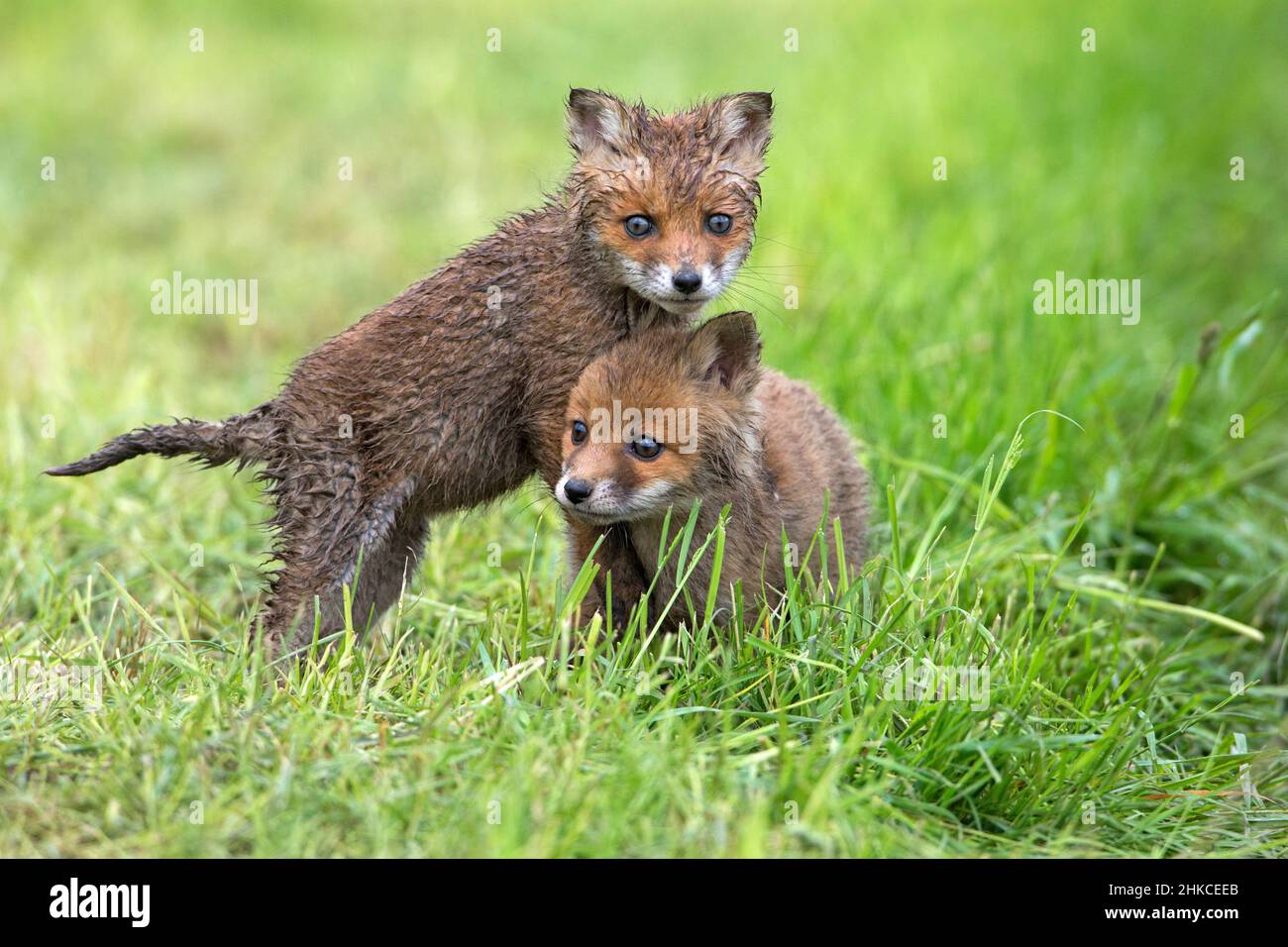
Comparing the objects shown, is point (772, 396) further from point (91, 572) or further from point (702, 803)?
point (91, 572)

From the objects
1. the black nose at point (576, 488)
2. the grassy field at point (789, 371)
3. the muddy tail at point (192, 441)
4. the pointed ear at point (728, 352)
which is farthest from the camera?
the muddy tail at point (192, 441)

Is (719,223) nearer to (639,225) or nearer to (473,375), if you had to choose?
(639,225)

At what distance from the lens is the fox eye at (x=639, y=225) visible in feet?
15.8

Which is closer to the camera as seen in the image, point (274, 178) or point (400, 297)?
point (400, 297)

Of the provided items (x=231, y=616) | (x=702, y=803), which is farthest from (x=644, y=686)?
(x=231, y=616)

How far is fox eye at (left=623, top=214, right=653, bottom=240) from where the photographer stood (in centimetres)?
481

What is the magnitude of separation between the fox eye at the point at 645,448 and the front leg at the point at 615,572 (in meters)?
0.40

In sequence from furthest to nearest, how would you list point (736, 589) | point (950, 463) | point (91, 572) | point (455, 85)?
1. point (455, 85)
2. point (950, 463)
3. point (91, 572)
4. point (736, 589)

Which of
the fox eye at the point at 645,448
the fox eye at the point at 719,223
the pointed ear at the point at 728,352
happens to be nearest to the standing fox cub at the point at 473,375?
the fox eye at the point at 719,223

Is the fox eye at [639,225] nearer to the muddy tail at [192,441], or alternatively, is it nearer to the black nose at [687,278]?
the black nose at [687,278]

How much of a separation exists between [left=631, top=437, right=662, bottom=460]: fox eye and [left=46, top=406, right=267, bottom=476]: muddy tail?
1341 mm

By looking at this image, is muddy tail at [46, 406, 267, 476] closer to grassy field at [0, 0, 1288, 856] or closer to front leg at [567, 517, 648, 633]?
grassy field at [0, 0, 1288, 856]
